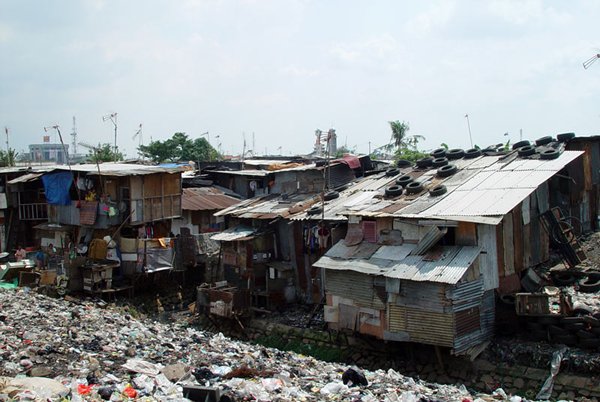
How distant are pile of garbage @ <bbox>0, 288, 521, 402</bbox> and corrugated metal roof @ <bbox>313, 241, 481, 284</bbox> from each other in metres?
2.79

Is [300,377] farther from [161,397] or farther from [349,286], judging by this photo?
[349,286]

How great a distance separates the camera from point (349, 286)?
53.3 ft

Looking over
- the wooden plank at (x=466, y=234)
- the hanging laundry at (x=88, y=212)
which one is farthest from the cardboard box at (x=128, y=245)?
the wooden plank at (x=466, y=234)

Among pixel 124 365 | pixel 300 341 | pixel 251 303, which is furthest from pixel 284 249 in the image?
pixel 124 365

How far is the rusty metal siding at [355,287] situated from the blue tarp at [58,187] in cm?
1332

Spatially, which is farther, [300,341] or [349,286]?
[300,341]

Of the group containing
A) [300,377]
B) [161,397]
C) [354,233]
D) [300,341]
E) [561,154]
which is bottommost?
[300,341]

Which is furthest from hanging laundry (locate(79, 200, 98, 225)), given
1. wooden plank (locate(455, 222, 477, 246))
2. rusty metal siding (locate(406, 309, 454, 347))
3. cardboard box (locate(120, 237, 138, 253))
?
wooden plank (locate(455, 222, 477, 246))

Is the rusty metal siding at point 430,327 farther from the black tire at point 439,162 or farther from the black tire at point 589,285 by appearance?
the black tire at point 439,162

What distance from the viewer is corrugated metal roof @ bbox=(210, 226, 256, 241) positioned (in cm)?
2031

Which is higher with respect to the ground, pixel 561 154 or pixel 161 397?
pixel 561 154

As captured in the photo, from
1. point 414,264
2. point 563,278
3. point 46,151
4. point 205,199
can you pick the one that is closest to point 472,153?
point 563,278

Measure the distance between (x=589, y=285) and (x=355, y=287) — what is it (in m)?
6.22

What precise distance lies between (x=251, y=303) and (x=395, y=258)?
6.44m
